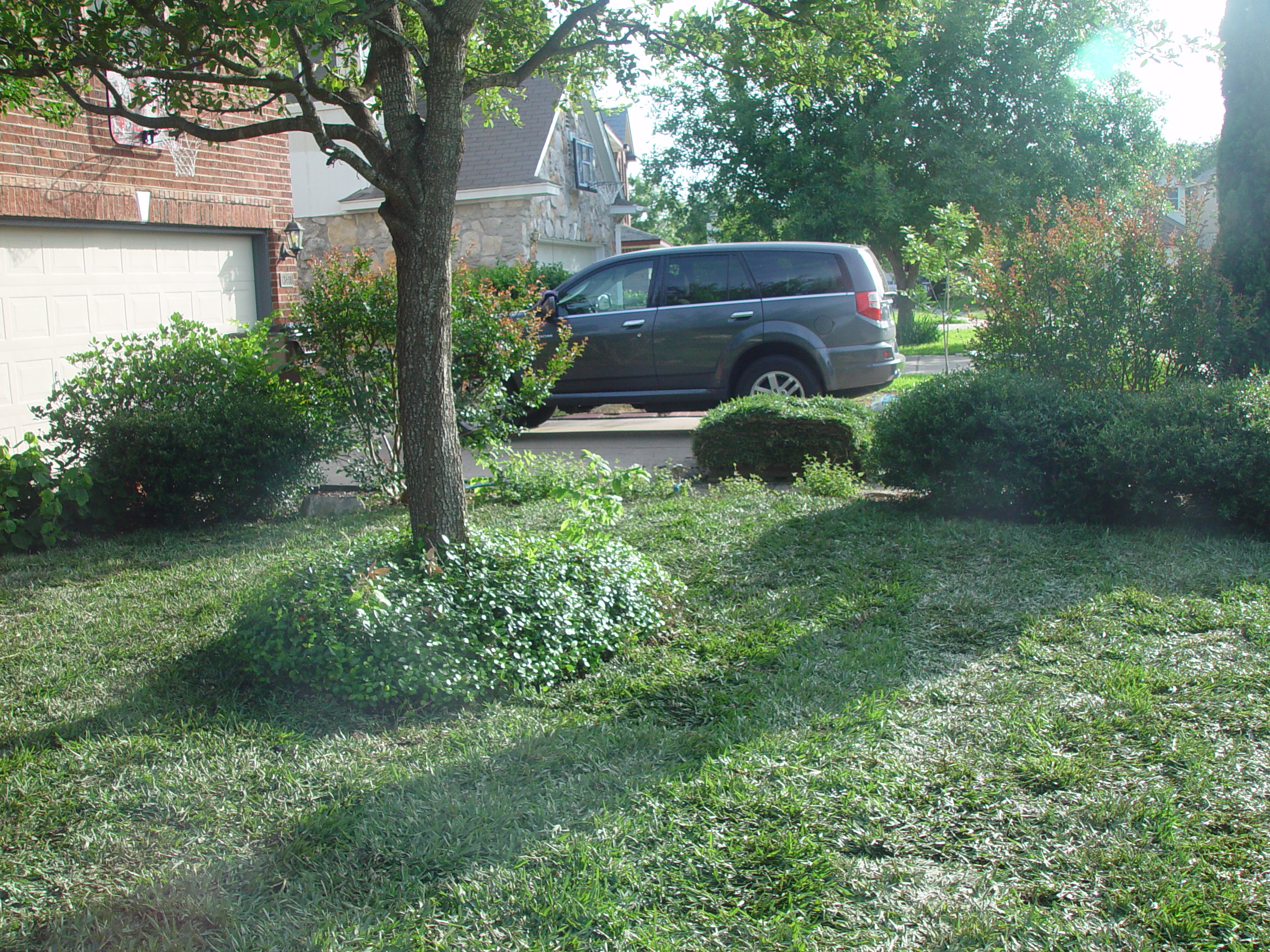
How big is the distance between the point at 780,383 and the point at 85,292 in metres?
6.79

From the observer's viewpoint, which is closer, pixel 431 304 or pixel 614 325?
pixel 431 304

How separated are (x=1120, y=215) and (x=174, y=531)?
7.20 metres

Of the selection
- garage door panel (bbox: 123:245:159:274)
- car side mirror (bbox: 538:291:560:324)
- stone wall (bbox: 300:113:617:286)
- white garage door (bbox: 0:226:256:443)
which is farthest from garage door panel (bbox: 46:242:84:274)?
stone wall (bbox: 300:113:617:286)

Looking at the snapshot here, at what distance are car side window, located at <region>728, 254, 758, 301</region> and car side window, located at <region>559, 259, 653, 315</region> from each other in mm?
903

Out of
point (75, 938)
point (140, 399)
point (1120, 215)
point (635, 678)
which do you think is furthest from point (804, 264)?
point (75, 938)

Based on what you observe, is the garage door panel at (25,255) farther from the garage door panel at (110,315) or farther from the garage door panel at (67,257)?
the garage door panel at (110,315)

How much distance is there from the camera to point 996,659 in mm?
4086

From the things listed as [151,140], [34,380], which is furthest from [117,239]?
[34,380]

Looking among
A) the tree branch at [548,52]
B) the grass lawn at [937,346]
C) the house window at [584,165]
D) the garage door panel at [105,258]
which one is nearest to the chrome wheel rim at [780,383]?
the tree branch at [548,52]

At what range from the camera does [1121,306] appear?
→ 6.68m

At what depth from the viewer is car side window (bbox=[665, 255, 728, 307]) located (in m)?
10.8

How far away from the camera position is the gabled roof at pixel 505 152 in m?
18.5

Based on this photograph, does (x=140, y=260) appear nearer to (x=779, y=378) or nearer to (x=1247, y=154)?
(x=779, y=378)

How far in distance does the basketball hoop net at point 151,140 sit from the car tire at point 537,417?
442 cm
